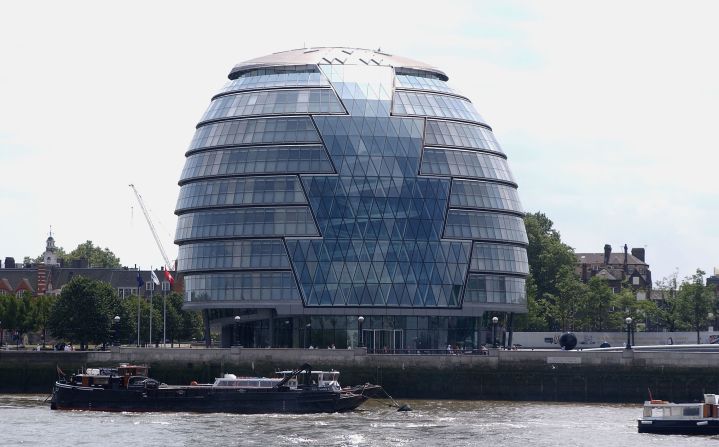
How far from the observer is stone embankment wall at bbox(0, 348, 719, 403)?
11869 cm

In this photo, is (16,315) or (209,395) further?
(16,315)

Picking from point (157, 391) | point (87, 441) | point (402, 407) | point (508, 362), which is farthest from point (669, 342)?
point (87, 441)

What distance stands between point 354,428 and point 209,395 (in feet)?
53.5

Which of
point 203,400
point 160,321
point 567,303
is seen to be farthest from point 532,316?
point 203,400

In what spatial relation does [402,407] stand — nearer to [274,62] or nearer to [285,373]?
[285,373]

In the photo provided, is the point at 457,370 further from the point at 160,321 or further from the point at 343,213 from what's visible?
the point at 160,321

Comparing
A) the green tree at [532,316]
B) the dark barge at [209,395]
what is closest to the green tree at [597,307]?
the green tree at [532,316]

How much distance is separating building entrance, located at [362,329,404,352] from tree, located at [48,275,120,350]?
28351 mm

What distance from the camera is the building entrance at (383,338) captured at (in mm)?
142125

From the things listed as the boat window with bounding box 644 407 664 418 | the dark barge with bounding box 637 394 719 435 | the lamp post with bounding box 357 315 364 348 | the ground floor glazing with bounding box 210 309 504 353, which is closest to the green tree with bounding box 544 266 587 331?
the ground floor glazing with bounding box 210 309 504 353

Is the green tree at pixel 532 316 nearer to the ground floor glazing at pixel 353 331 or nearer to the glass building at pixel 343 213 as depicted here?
the glass building at pixel 343 213

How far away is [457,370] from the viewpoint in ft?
400

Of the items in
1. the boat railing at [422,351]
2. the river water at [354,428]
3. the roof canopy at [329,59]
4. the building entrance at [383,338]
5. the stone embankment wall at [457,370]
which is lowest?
the river water at [354,428]

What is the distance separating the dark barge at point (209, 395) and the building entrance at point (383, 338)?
97.5 ft
